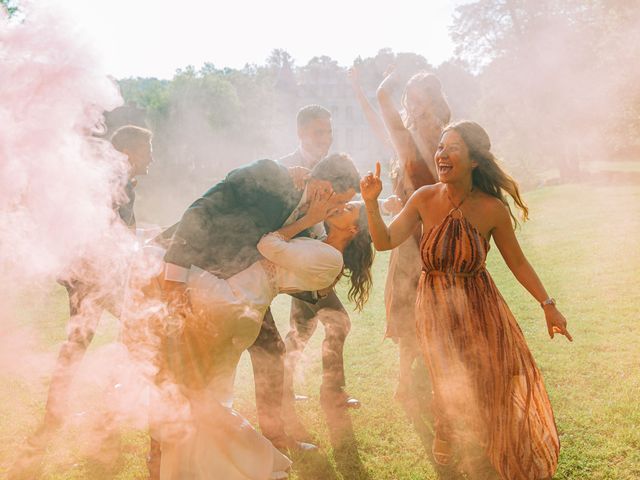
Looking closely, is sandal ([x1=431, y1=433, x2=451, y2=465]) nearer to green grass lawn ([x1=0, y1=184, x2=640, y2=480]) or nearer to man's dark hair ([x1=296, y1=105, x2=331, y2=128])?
green grass lawn ([x1=0, y1=184, x2=640, y2=480])

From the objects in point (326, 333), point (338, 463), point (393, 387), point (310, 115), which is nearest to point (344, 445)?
point (338, 463)

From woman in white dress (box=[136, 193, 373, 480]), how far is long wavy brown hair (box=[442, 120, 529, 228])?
121 centimetres

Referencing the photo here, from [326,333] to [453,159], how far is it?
6.89ft

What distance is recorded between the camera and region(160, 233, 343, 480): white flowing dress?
3270 mm

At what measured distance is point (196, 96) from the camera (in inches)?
1777

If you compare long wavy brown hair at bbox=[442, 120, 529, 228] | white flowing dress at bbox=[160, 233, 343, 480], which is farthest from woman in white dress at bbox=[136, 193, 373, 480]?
long wavy brown hair at bbox=[442, 120, 529, 228]

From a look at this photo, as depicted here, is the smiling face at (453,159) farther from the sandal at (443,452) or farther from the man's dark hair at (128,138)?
the man's dark hair at (128,138)

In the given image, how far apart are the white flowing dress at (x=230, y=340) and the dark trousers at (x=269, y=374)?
891mm

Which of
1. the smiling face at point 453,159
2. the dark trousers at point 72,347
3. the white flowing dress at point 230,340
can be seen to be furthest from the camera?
the dark trousers at point 72,347

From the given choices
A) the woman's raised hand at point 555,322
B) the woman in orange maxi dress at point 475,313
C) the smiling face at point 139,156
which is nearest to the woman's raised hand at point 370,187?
the woman in orange maxi dress at point 475,313

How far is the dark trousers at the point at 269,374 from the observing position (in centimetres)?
429

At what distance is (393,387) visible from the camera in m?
5.59

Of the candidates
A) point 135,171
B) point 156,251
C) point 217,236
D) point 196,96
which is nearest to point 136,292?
point 156,251

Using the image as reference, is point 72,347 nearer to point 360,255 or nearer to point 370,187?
point 360,255
